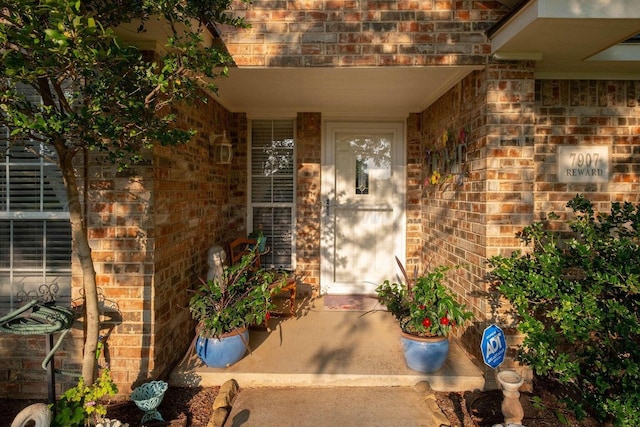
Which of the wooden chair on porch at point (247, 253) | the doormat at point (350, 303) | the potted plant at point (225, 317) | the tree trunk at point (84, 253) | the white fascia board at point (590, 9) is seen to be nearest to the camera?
the tree trunk at point (84, 253)

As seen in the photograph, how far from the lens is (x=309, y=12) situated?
10.1ft

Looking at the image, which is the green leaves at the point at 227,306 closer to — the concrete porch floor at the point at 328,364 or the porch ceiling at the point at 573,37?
the concrete porch floor at the point at 328,364

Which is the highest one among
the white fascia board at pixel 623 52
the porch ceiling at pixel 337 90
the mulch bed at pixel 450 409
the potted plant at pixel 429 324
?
the white fascia board at pixel 623 52

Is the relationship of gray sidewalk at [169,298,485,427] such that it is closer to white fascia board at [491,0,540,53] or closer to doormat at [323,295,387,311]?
doormat at [323,295,387,311]

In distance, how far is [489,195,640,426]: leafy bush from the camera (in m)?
2.04

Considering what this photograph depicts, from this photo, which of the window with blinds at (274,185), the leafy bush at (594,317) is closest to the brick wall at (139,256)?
the window with blinds at (274,185)

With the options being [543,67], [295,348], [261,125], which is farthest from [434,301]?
[261,125]

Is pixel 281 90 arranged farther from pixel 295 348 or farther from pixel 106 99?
pixel 295 348

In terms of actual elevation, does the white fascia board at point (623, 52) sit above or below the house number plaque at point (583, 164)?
above

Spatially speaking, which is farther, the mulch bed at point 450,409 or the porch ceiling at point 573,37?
the mulch bed at point 450,409

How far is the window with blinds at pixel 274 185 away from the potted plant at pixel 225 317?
5.52ft

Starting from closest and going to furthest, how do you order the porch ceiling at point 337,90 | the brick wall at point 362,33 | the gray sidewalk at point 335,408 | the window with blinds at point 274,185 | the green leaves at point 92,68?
the green leaves at point 92,68 → the gray sidewalk at point 335,408 → the brick wall at point 362,33 → the porch ceiling at point 337,90 → the window with blinds at point 274,185

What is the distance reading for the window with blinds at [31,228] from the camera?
2748mm

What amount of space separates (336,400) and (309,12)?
3.30 metres
